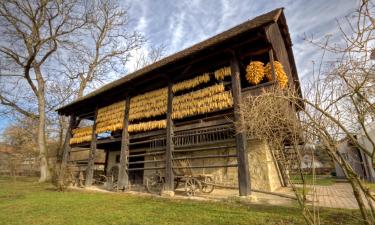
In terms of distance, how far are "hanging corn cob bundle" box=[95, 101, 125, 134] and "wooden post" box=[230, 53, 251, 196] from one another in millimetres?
5686

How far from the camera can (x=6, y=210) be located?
19.6 feet

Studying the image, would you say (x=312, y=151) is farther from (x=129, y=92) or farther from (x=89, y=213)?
(x=129, y=92)

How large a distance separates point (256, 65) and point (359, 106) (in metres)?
5.27

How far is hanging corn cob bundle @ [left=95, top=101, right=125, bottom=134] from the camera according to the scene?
34.3ft

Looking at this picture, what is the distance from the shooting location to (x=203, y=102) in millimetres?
7738

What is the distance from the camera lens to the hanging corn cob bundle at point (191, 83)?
8039mm

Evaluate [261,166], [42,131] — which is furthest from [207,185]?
[42,131]

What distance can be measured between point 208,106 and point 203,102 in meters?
0.27

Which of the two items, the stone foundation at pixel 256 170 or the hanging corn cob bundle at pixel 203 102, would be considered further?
the stone foundation at pixel 256 170

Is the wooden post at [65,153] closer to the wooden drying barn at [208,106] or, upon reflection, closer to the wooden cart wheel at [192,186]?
the wooden drying barn at [208,106]

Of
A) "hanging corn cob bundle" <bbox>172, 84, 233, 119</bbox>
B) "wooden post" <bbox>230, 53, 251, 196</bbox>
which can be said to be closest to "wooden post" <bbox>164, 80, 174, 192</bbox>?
"hanging corn cob bundle" <bbox>172, 84, 233, 119</bbox>

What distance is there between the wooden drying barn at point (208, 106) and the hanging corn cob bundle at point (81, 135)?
43 centimetres

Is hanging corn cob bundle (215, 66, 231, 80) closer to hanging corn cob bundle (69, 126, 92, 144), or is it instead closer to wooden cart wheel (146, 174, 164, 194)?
wooden cart wheel (146, 174, 164, 194)

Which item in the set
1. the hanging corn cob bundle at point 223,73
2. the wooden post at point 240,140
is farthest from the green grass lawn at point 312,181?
the hanging corn cob bundle at point 223,73
